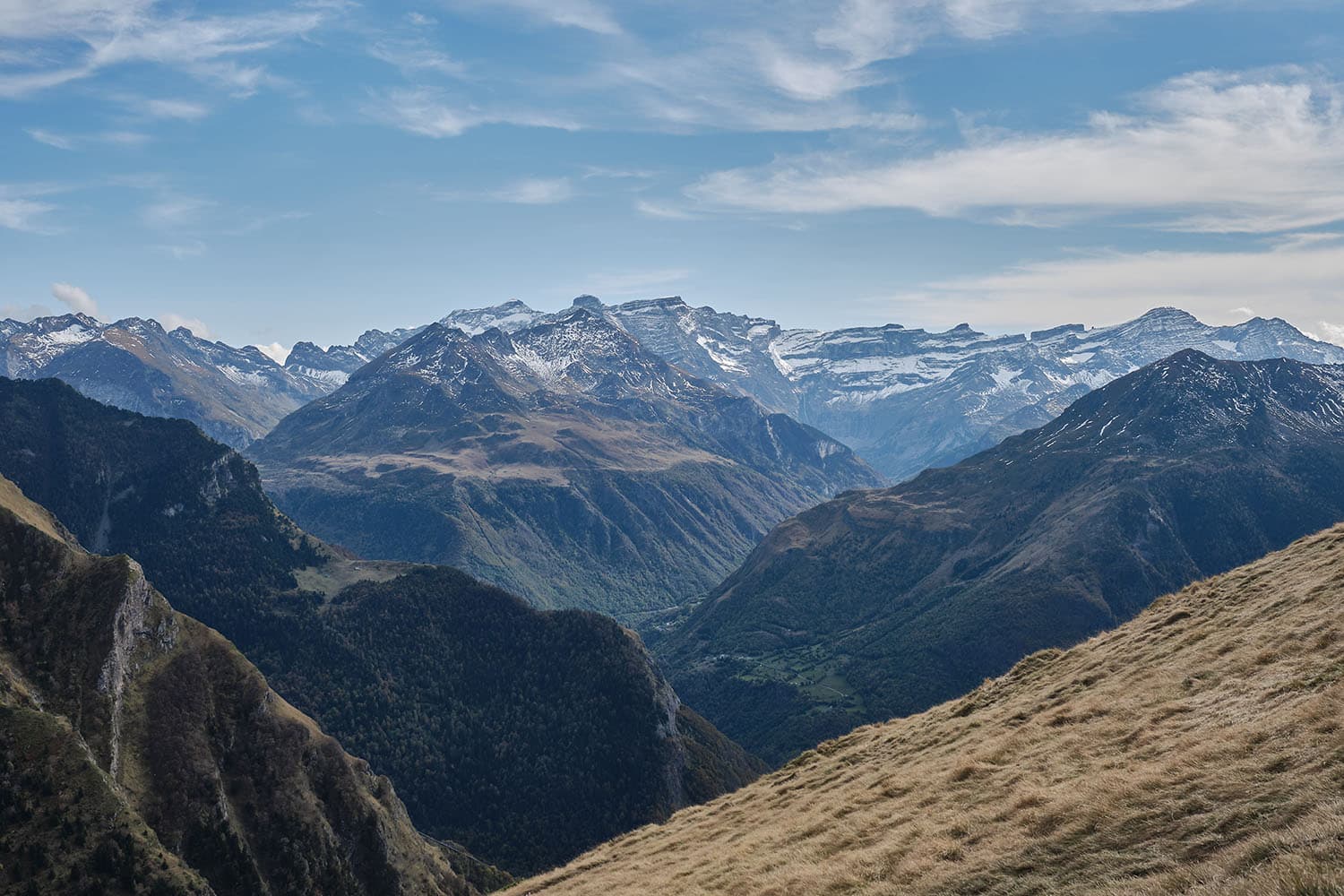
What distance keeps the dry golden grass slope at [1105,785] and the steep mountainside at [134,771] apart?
111m

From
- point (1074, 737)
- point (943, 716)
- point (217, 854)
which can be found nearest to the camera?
point (1074, 737)

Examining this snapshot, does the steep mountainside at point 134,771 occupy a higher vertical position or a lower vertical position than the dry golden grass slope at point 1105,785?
lower

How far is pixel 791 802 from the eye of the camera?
62719 mm

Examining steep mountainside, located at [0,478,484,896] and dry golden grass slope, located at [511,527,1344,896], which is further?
steep mountainside, located at [0,478,484,896]

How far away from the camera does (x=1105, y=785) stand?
1425 inches

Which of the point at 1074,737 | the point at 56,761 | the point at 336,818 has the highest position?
the point at 1074,737

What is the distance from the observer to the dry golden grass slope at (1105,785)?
93.9ft

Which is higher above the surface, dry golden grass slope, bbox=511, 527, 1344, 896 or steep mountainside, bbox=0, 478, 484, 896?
dry golden grass slope, bbox=511, 527, 1344, 896

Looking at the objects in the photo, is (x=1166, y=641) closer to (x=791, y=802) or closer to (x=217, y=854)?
(x=791, y=802)

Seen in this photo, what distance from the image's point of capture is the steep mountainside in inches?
5640

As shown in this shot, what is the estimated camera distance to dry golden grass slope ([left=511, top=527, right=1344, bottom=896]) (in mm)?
28609

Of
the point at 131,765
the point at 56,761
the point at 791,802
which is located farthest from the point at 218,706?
the point at 791,802

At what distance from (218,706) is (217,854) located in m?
→ 35.5

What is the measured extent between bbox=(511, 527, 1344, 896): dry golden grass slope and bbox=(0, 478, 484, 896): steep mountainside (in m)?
111
